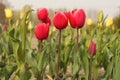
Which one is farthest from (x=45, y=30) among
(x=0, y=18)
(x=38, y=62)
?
(x=0, y=18)

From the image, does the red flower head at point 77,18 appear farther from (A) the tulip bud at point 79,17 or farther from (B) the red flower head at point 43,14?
(B) the red flower head at point 43,14

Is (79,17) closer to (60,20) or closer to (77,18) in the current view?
(77,18)

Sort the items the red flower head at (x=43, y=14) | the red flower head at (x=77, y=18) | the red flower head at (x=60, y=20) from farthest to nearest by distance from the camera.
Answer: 1. the red flower head at (x=43, y=14)
2. the red flower head at (x=77, y=18)
3. the red flower head at (x=60, y=20)

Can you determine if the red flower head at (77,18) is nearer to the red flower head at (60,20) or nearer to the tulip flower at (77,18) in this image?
the tulip flower at (77,18)

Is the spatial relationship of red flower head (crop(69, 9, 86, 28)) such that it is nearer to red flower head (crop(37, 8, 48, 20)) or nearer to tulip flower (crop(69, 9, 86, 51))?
tulip flower (crop(69, 9, 86, 51))

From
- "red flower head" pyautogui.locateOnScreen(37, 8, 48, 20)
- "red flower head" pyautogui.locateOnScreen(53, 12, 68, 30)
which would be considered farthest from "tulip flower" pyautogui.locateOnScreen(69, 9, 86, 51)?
"red flower head" pyautogui.locateOnScreen(37, 8, 48, 20)

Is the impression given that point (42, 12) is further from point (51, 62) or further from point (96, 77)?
point (96, 77)

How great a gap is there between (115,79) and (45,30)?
564 mm

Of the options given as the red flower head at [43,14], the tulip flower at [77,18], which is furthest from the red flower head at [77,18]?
the red flower head at [43,14]

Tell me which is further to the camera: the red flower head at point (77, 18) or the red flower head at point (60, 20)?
the red flower head at point (77, 18)

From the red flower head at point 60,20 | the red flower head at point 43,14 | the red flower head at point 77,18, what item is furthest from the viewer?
the red flower head at point 43,14

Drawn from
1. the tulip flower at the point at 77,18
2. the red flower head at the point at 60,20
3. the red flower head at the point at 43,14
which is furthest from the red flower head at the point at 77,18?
the red flower head at the point at 43,14

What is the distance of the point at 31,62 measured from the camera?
85.2 inches

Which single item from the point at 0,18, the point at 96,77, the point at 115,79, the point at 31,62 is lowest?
the point at 0,18
